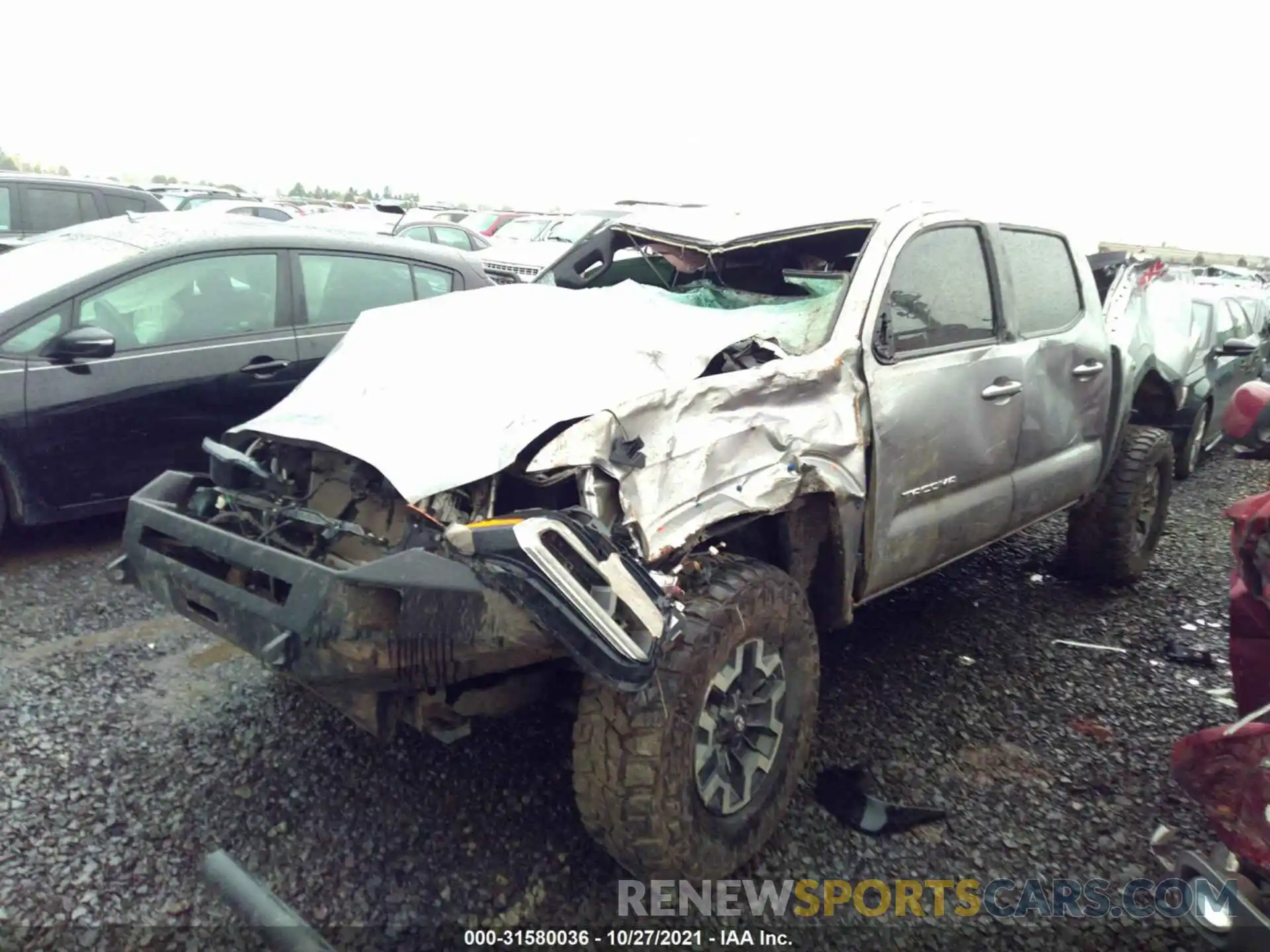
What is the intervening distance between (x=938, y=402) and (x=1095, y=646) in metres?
1.72

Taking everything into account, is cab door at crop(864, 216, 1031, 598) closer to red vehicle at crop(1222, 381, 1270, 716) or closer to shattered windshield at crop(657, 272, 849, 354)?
shattered windshield at crop(657, 272, 849, 354)

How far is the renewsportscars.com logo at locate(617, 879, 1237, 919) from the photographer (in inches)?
99.5

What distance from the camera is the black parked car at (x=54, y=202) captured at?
825 centimetres

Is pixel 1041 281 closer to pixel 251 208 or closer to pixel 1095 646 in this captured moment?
pixel 1095 646

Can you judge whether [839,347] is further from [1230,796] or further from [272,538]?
[272,538]

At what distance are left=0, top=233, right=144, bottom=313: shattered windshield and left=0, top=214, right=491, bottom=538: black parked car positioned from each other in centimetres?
1

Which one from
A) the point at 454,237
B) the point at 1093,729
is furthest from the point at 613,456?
the point at 454,237

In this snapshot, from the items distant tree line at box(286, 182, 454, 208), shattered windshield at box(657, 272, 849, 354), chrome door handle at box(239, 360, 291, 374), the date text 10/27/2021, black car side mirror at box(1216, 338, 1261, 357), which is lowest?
distant tree line at box(286, 182, 454, 208)

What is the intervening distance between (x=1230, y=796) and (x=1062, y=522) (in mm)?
4131

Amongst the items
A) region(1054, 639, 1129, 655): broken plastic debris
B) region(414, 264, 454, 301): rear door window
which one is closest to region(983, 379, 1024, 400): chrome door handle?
region(1054, 639, 1129, 655): broken plastic debris

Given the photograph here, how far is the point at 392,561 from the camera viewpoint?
2137 mm

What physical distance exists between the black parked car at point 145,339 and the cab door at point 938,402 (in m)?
3.02

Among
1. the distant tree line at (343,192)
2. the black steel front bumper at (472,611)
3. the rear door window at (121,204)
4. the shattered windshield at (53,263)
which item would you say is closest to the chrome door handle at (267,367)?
the shattered windshield at (53,263)

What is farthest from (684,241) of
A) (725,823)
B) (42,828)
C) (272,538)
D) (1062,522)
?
(1062,522)
